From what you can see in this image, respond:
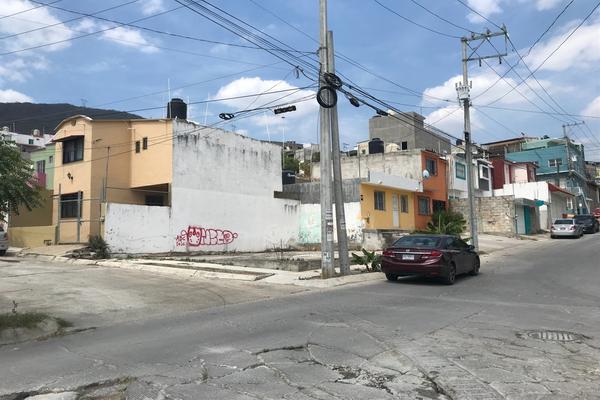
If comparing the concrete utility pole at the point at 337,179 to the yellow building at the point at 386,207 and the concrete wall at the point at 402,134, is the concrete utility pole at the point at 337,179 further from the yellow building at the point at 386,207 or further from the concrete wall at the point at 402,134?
the concrete wall at the point at 402,134

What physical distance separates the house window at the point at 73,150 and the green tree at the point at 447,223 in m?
22.7

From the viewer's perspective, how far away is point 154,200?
99.0 ft

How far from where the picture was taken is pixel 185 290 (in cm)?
1444

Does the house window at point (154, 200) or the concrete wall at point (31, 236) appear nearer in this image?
the concrete wall at point (31, 236)

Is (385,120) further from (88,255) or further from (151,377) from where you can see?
(151,377)

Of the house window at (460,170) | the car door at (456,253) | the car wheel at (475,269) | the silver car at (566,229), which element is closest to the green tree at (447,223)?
the house window at (460,170)

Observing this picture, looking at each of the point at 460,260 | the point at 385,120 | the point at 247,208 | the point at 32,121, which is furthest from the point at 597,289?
the point at 32,121

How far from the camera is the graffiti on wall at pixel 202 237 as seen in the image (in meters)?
27.0

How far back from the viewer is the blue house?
68438 mm

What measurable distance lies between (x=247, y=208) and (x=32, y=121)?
8564 centimetres

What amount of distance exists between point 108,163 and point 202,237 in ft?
20.3

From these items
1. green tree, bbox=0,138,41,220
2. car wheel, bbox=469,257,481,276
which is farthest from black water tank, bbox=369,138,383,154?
green tree, bbox=0,138,41,220

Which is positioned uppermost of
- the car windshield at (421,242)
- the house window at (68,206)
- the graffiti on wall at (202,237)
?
the house window at (68,206)

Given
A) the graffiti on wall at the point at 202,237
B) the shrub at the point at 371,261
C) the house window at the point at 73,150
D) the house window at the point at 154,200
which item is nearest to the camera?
the shrub at the point at 371,261
